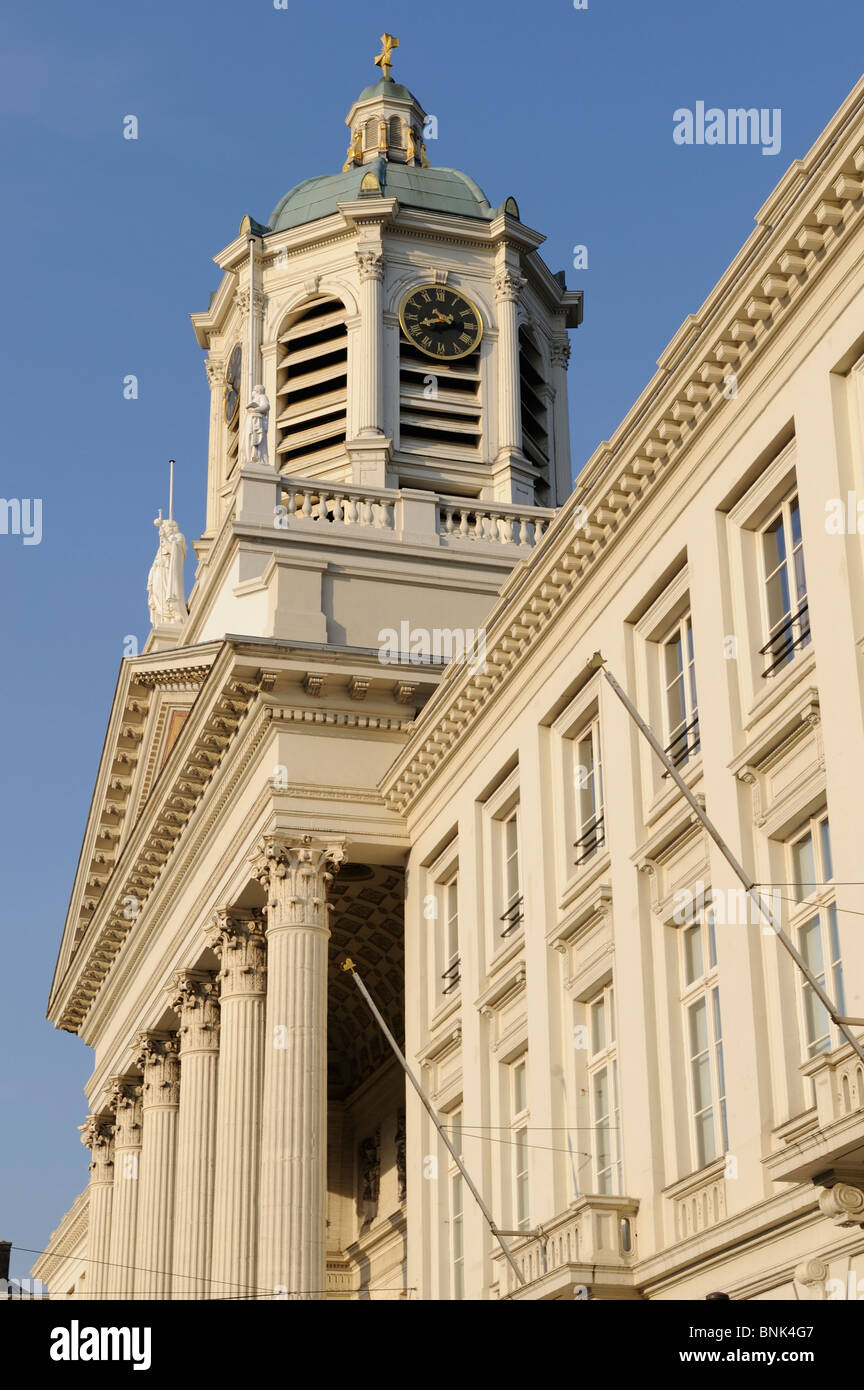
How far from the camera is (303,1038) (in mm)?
32406

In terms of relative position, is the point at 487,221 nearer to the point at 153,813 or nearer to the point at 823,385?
the point at 153,813

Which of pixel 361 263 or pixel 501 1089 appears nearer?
pixel 501 1089

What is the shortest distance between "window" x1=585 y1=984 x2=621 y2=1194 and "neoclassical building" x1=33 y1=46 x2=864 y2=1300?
61 millimetres

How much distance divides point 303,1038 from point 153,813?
8.26 meters

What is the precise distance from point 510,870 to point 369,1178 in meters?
16.5

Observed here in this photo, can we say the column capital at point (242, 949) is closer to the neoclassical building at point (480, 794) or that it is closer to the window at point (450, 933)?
the neoclassical building at point (480, 794)

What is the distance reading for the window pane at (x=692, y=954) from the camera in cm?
2420

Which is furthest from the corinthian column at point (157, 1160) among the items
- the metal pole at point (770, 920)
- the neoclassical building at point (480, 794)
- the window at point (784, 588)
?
the metal pole at point (770, 920)

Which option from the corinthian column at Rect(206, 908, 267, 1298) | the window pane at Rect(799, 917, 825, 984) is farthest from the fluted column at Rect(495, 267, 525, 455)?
the window pane at Rect(799, 917, 825, 984)

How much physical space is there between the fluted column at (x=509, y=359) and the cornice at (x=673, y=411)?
1508 centimetres

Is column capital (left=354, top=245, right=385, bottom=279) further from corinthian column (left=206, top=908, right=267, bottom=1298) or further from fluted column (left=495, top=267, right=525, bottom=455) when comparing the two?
corinthian column (left=206, top=908, right=267, bottom=1298)
